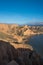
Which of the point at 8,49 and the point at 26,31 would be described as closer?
the point at 8,49

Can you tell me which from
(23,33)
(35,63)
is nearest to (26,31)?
(23,33)

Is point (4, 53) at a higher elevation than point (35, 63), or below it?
higher

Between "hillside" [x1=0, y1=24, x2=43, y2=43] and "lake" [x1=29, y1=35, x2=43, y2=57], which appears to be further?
"hillside" [x1=0, y1=24, x2=43, y2=43]

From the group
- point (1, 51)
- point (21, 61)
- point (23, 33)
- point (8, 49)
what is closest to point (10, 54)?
point (8, 49)

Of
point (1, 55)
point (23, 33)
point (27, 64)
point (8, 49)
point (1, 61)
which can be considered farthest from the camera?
point (23, 33)

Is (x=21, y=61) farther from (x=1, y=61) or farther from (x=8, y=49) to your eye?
(x=8, y=49)

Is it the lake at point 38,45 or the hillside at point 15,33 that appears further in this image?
the hillside at point 15,33

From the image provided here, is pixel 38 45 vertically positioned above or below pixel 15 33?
below

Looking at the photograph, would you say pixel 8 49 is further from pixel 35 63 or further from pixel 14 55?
pixel 35 63

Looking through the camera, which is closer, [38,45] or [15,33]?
[38,45]

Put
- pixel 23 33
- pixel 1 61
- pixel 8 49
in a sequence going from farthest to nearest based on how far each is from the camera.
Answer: pixel 23 33
pixel 8 49
pixel 1 61
